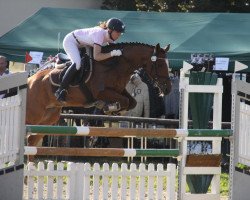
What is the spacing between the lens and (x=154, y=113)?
14.5 metres

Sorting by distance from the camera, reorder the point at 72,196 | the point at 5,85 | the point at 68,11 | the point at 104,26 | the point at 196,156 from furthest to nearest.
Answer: the point at 68,11
the point at 104,26
the point at 196,156
the point at 72,196
the point at 5,85

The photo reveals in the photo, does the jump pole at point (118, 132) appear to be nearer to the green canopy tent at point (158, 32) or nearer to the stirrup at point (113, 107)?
the stirrup at point (113, 107)

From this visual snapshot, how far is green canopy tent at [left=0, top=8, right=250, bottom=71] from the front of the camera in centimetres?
1442

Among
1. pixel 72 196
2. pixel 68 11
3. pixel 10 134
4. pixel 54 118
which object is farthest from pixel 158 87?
pixel 68 11

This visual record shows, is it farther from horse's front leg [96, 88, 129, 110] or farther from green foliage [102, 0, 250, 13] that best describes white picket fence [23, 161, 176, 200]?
green foliage [102, 0, 250, 13]

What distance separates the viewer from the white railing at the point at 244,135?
754 centimetres

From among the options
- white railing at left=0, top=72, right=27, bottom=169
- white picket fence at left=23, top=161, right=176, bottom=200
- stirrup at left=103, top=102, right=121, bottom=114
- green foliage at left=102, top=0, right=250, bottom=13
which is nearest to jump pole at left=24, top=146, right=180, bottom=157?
white picket fence at left=23, top=161, right=176, bottom=200

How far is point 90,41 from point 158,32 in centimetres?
558

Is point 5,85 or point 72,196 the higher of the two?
point 5,85

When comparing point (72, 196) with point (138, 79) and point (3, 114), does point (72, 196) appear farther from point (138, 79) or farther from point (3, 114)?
point (138, 79)

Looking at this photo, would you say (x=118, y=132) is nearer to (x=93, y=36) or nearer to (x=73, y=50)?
(x=93, y=36)

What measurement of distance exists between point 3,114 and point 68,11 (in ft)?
36.2

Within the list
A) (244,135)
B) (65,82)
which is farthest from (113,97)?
(244,135)

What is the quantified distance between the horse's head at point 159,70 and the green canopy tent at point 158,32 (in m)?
3.73
